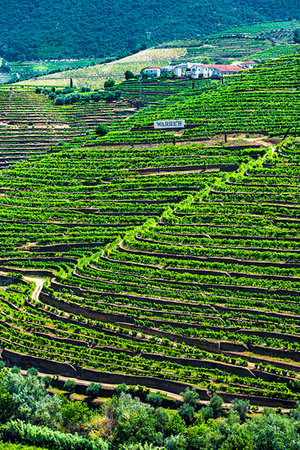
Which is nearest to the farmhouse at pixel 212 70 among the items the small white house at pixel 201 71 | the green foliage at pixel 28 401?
the small white house at pixel 201 71

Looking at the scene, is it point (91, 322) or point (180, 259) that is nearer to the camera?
point (91, 322)

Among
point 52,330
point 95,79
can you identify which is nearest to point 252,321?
point 52,330

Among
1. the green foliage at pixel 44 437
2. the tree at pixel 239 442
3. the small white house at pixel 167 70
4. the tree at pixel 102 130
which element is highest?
the small white house at pixel 167 70

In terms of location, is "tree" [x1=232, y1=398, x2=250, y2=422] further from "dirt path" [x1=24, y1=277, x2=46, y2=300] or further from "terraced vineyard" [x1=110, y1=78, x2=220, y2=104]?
"terraced vineyard" [x1=110, y1=78, x2=220, y2=104]

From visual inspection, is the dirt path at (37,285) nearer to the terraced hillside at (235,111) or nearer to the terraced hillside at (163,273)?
the terraced hillside at (163,273)

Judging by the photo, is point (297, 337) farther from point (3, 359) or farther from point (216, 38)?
point (216, 38)

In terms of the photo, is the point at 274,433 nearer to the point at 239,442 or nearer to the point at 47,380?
the point at 239,442
